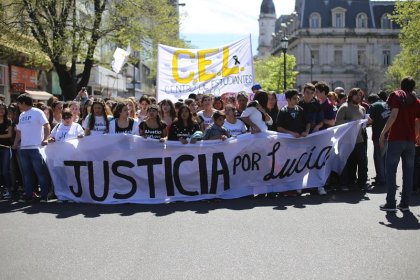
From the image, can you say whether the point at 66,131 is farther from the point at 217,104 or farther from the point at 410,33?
Answer: the point at 410,33

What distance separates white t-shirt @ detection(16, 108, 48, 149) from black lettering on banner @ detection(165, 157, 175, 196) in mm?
2258

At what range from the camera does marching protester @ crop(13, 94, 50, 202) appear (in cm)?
1005

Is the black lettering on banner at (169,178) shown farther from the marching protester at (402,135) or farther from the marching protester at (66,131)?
the marching protester at (402,135)

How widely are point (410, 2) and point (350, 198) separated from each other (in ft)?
97.3

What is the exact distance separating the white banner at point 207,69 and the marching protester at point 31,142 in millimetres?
5107

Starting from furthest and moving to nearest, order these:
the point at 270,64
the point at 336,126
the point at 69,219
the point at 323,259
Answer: the point at 270,64 < the point at 336,126 < the point at 69,219 < the point at 323,259

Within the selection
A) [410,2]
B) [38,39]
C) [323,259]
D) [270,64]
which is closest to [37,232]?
[323,259]

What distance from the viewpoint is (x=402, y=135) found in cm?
843

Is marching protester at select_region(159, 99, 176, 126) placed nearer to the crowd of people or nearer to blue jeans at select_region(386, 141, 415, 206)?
the crowd of people

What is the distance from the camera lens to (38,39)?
2328 centimetres

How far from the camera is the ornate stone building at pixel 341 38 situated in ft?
331

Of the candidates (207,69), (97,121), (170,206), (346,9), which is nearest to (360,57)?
(346,9)

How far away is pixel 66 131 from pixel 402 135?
18.5 ft

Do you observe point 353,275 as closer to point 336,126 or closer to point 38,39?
point 336,126
